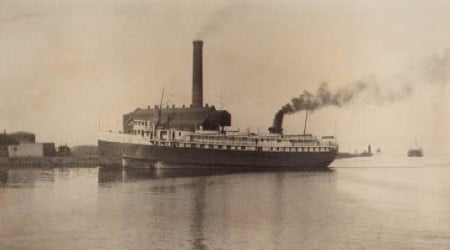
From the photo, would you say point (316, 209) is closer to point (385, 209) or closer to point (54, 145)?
point (385, 209)

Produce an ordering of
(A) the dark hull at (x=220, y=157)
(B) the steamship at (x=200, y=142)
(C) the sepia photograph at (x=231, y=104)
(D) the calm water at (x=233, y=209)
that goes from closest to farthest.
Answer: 1. (D) the calm water at (x=233, y=209)
2. (C) the sepia photograph at (x=231, y=104)
3. (B) the steamship at (x=200, y=142)
4. (A) the dark hull at (x=220, y=157)

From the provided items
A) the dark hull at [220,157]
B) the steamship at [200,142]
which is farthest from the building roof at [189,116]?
the dark hull at [220,157]

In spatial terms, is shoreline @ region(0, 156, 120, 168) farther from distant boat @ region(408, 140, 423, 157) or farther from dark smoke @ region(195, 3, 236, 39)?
distant boat @ region(408, 140, 423, 157)

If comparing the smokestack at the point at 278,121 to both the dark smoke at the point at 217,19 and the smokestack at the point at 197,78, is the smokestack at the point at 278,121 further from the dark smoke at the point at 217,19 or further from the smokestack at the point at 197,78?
the dark smoke at the point at 217,19

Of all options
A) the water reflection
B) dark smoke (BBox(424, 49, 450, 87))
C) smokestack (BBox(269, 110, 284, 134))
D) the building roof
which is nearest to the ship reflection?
the water reflection

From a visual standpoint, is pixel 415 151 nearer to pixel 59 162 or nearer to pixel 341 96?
pixel 341 96
